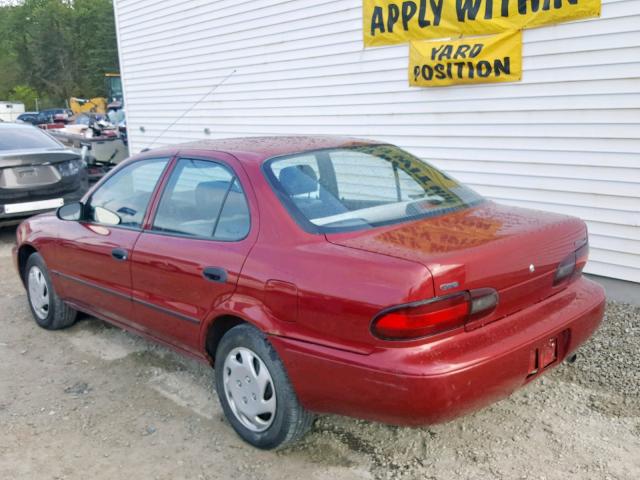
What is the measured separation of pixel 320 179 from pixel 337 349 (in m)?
1.04

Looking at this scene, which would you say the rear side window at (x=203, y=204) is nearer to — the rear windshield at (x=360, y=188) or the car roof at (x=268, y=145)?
the car roof at (x=268, y=145)

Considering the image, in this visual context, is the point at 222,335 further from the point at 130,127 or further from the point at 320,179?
the point at 130,127

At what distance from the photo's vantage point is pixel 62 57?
6238cm

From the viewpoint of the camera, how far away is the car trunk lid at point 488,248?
257cm

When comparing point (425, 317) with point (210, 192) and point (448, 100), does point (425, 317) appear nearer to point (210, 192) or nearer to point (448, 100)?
Result: point (210, 192)

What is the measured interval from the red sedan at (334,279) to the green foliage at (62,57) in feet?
197

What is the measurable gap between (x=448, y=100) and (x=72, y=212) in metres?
3.79

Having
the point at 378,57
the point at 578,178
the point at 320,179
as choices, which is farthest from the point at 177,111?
the point at 320,179

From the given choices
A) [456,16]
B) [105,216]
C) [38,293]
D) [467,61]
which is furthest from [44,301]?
[456,16]

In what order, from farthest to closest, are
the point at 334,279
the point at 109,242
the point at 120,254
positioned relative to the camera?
the point at 109,242 → the point at 120,254 → the point at 334,279

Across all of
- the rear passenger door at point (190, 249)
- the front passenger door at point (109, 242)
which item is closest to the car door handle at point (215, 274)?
the rear passenger door at point (190, 249)

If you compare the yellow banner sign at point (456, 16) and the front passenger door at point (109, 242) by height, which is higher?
the yellow banner sign at point (456, 16)

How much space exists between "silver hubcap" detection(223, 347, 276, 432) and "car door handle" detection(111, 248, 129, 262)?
108 centimetres

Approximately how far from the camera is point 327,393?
2.72 metres
